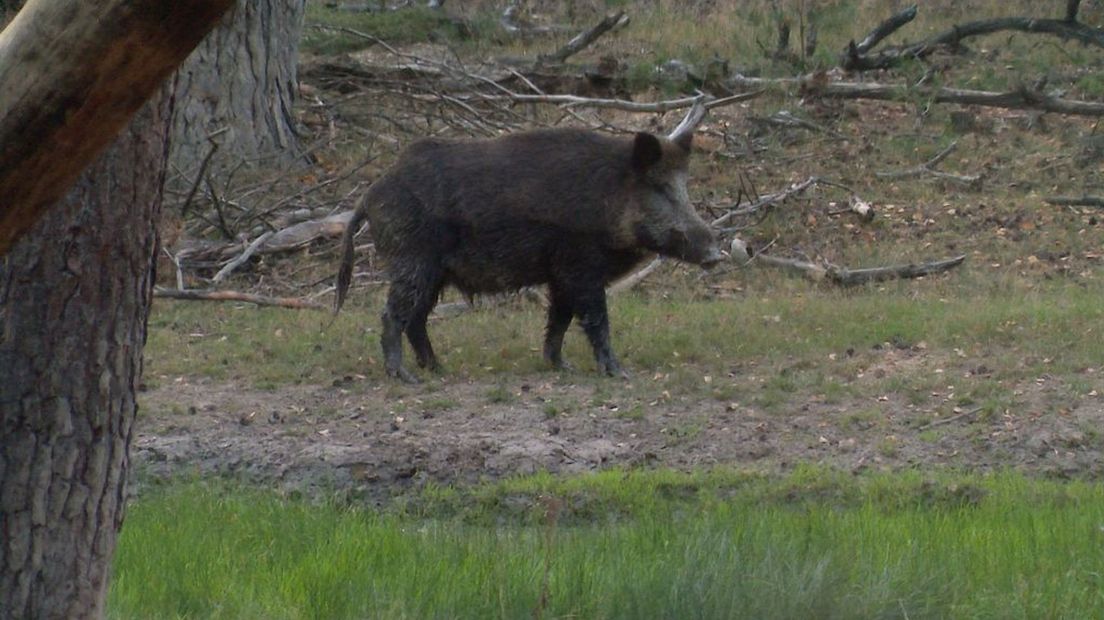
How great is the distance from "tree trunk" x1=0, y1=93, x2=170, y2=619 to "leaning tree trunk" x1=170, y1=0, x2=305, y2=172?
10.8m

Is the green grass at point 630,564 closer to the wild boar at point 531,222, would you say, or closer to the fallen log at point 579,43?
the wild boar at point 531,222

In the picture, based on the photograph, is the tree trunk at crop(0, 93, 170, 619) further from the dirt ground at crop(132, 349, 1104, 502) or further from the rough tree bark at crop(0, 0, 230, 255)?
the dirt ground at crop(132, 349, 1104, 502)

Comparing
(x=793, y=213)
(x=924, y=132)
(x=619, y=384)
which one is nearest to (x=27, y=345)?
(x=619, y=384)

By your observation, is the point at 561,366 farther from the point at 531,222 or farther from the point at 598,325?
the point at 531,222

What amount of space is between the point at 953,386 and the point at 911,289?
125 inches

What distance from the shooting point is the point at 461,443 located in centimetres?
890

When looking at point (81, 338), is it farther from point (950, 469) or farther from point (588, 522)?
point (950, 469)

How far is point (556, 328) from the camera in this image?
35.3 feet

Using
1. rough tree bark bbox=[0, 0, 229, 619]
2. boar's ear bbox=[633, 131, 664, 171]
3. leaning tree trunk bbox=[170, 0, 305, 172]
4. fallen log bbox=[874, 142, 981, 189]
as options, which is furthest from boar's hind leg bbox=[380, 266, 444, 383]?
fallen log bbox=[874, 142, 981, 189]

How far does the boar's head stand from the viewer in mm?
10477

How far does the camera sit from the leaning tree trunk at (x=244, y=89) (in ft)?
49.2

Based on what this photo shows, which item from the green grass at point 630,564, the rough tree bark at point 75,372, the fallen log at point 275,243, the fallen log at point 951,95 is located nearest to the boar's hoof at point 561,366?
the green grass at point 630,564

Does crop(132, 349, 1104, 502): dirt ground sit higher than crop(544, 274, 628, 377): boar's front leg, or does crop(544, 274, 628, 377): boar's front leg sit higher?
crop(544, 274, 628, 377): boar's front leg

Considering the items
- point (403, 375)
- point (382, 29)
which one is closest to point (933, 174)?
point (403, 375)
